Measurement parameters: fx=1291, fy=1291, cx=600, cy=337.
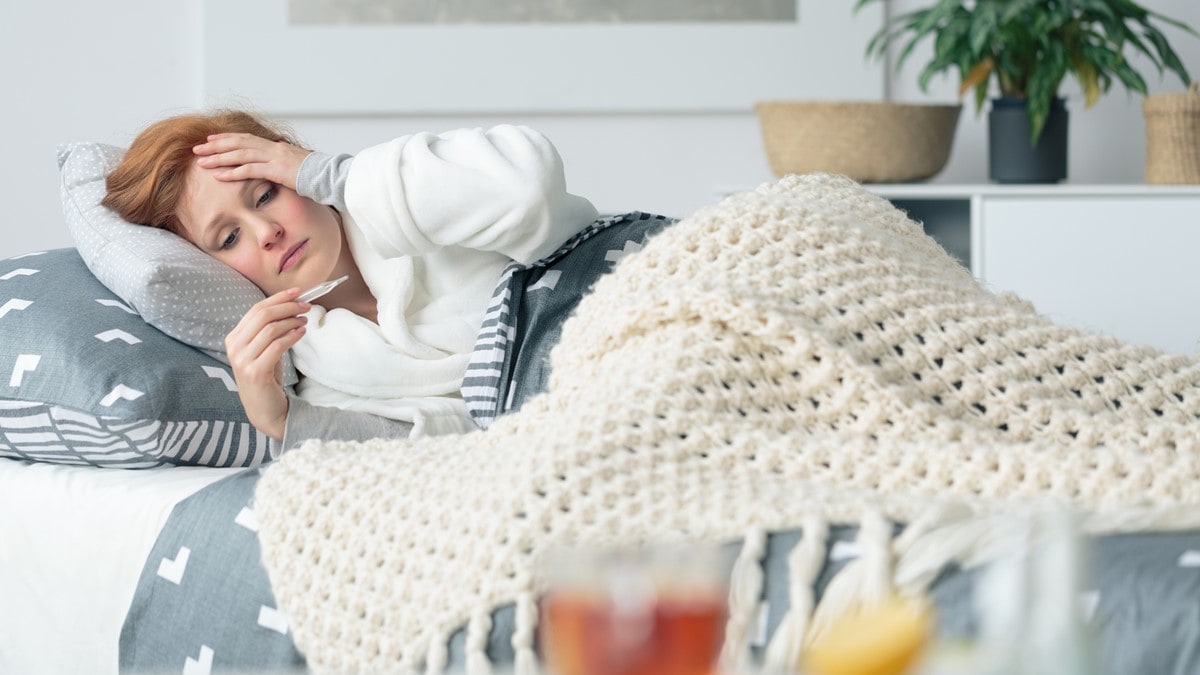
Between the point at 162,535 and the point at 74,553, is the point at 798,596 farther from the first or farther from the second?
the point at 74,553

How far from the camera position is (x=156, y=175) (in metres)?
1.52

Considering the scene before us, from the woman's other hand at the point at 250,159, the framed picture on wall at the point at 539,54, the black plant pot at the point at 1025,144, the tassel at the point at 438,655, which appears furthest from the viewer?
the framed picture on wall at the point at 539,54

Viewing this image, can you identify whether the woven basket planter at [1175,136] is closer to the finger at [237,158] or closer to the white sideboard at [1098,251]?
the white sideboard at [1098,251]

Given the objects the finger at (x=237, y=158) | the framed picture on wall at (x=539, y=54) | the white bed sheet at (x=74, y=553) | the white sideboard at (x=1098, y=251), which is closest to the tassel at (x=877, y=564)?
the white bed sheet at (x=74, y=553)

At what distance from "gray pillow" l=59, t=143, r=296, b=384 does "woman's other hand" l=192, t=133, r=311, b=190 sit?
0.10 m

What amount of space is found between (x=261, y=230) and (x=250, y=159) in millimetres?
86

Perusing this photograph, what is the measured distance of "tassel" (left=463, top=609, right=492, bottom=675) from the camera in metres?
0.79

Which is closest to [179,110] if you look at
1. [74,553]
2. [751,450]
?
[74,553]

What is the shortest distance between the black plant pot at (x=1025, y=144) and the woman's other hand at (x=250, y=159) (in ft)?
5.37

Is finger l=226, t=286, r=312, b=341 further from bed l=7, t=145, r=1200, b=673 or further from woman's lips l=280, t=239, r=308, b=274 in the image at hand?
woman's lips l=280, t=239, r=308, b=274

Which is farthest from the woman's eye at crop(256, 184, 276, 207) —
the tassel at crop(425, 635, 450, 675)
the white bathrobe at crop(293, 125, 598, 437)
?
the tassel at crop(425, 635, 450, 675)

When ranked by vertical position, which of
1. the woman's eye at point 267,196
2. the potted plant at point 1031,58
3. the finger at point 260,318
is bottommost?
the finger at point 260,318

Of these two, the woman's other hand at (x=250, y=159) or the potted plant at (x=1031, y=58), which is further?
the potted plant at (x=1031, y=58)

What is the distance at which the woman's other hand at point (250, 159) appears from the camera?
150cm
